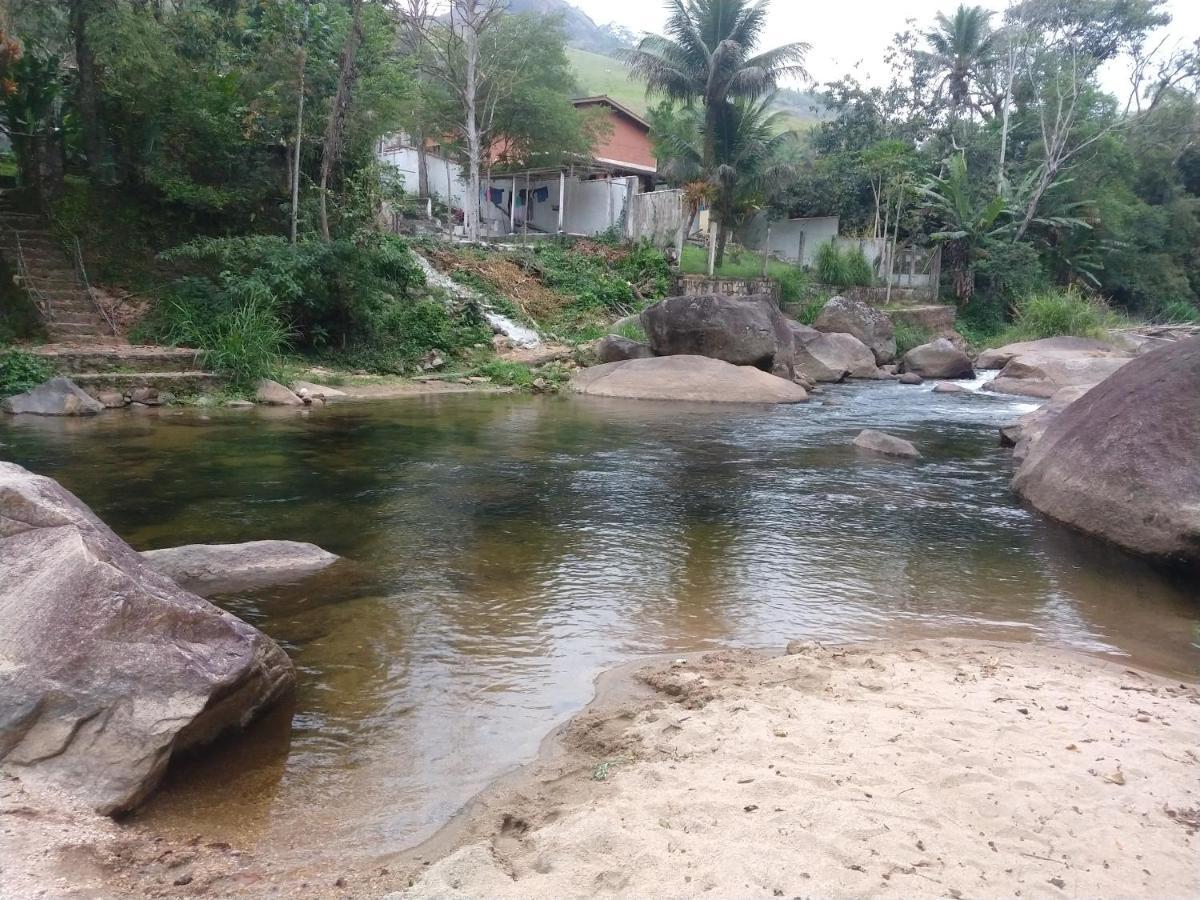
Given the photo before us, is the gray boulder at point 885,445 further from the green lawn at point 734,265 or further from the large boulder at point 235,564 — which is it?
the green lawn at point 734,265

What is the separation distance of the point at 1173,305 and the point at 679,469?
99.4ft

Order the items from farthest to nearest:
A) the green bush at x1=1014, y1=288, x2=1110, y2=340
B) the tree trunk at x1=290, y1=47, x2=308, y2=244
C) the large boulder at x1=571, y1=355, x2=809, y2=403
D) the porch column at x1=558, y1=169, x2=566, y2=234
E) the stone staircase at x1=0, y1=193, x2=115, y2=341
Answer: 1. the porch column at x1=558, y1=169, x2=566, y2=234
2. the green bush at x1=1014, y1=288, x2=1110, y2=340
3. the tree trunk at x1=290, y1=47, x2=308, y2=244
4. the large boulder at x1=571, y1=355, x2=809, y2=403
5. the stone staircase at x1=0, y1=193, x2=115, y2=341

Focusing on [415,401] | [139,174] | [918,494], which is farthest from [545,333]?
[918,494]

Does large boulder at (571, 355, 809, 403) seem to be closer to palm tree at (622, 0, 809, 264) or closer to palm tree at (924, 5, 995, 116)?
palm tree at (622, 0, 809, 264)

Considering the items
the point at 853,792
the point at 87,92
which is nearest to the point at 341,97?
the point at 87,92

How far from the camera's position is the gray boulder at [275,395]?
14086 mm

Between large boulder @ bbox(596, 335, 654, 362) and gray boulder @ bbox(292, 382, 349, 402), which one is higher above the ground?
large boulder @ bbox(596, 335, 654, 362)

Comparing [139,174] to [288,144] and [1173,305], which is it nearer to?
[288,144]

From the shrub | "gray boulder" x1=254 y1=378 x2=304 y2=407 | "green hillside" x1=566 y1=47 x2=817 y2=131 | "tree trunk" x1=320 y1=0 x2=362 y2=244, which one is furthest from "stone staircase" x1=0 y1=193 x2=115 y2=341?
"green hillside" x1=566 y1=47 x2=817 y2=131

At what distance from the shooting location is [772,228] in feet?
116

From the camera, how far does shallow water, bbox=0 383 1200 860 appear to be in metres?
3.84

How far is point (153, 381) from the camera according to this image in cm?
1357

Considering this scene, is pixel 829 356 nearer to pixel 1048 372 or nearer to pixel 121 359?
pixel 1048 372

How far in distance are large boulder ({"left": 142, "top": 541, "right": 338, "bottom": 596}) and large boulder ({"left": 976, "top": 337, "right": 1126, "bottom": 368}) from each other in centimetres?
1837
